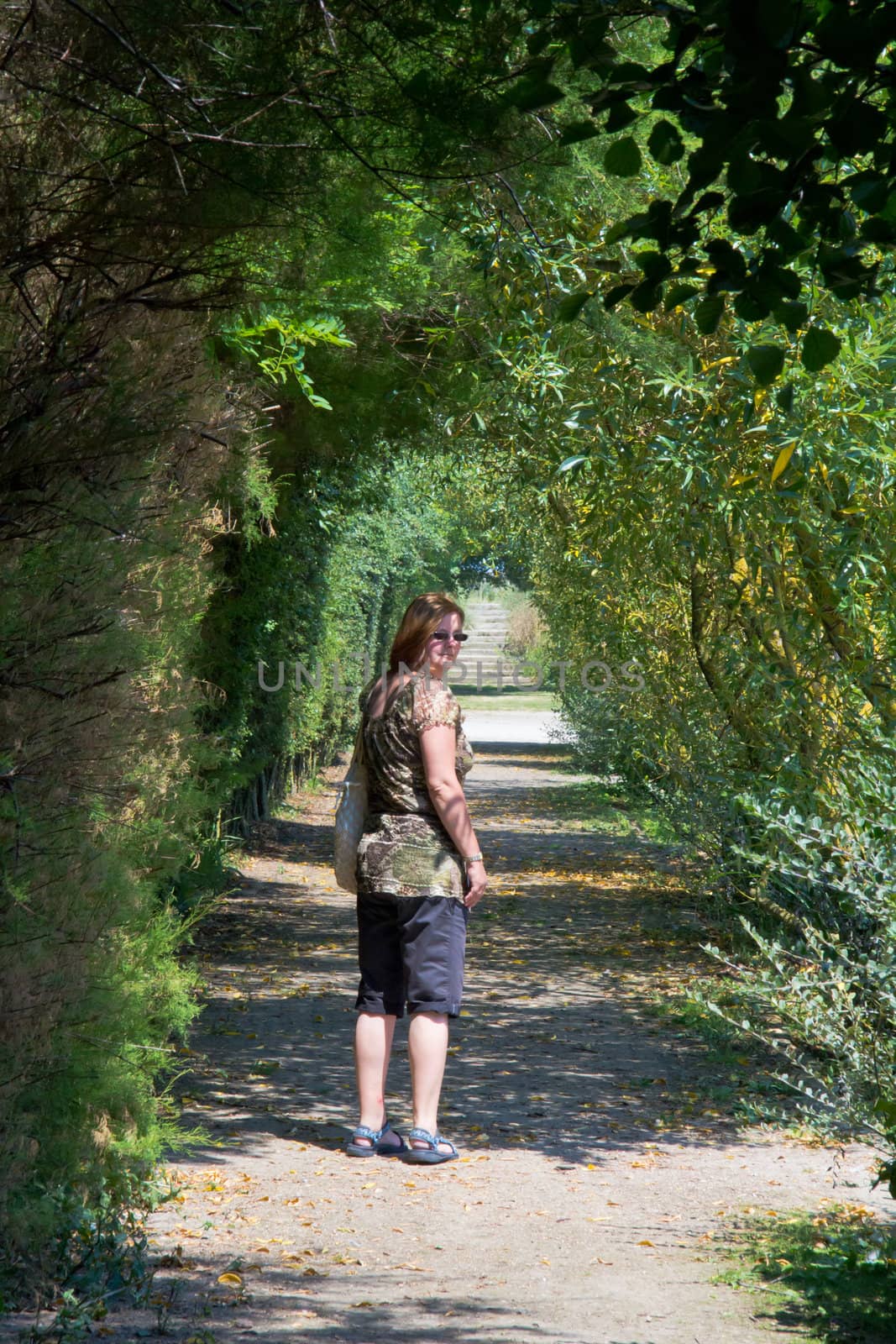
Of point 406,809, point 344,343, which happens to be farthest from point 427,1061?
point 344,343

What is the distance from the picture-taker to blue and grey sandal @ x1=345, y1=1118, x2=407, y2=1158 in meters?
5.20

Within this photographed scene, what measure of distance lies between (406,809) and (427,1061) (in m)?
0.92

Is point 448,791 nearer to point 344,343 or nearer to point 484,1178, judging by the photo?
point 484,1178

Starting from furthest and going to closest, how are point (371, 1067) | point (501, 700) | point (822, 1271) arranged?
point (501, 700), point (371, 1067), point (822, 1271)

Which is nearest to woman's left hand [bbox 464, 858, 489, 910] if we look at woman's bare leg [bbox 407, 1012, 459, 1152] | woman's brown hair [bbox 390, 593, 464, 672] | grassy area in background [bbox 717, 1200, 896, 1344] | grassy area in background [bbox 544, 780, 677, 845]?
woman's bare leg [bbox 407, 1012, 459, 1152]

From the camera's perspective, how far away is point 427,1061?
16.9 feet

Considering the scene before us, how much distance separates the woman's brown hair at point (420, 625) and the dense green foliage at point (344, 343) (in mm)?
788

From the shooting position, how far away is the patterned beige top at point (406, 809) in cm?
522

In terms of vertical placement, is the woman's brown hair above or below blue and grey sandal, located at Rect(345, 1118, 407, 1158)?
above

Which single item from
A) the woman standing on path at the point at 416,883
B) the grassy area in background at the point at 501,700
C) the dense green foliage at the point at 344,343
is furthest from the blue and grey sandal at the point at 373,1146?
the grassy area in background at the point at 501,700

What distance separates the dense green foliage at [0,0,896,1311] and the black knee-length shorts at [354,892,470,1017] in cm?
73

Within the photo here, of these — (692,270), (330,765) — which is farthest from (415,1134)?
(330,765)

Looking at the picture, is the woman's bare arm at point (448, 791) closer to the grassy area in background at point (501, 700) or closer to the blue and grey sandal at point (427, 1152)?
the blue and grey sandal at point (427, 1152)

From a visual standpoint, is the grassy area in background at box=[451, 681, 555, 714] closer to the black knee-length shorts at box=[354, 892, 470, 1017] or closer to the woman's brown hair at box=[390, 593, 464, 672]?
the woman's brown hair at box=[390, 593, 464, 672]
